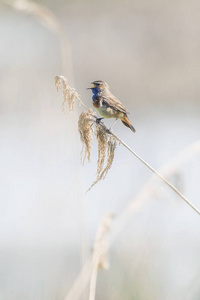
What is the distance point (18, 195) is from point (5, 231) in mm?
702

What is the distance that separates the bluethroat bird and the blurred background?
0.71 feet

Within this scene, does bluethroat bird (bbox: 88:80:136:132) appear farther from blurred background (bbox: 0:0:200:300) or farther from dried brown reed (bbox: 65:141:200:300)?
dried brown reed (bbox: 65:141:200:300)

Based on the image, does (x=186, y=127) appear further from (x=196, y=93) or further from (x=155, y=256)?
(x=155, y=256)

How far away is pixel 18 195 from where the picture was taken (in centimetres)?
535

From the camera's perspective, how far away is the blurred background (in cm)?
314

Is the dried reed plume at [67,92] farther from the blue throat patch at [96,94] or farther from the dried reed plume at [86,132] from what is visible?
the blue throat patch at [96,94]

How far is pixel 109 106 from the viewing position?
3.97 metres

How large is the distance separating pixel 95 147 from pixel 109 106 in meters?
0.98

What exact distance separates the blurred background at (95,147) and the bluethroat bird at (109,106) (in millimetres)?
217

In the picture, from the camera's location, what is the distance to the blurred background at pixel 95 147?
123 inches

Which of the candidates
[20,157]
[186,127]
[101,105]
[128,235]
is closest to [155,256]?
[128,235]

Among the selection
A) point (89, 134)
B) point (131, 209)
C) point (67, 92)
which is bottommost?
point (131, 209)

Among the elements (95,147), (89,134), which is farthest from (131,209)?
(95,147)

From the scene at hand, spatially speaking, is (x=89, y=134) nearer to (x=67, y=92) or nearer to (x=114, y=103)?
(x=67, y=92)
